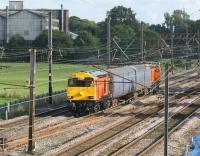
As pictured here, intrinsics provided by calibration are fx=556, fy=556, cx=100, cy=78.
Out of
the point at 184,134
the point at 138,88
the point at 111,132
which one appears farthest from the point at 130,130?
the point at 138,88

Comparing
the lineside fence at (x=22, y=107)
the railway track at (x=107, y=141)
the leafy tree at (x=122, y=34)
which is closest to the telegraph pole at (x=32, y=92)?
the railway track at (x=107, y=141)

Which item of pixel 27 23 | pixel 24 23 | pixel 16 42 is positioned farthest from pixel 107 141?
pixel 27 23

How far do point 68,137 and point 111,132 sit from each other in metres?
2.98

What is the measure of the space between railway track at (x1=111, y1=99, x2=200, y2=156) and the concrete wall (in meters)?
98.0

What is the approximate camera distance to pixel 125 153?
23.9 meters

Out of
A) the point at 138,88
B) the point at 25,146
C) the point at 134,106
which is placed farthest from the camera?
the point at 138,88

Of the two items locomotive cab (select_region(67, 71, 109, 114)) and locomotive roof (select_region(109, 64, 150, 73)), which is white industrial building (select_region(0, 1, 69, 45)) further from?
locomotive cab (select_region(67, 71, 109, 114))

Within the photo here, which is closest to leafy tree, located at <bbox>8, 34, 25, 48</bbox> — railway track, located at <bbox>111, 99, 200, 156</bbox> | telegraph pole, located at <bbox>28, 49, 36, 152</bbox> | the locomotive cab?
the locomotive cab

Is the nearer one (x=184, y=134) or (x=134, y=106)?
(x=184, y=134)

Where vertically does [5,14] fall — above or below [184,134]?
above

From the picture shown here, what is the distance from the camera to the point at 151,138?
2828 cm

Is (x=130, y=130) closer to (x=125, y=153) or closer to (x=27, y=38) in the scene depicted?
(x=125, y=153)

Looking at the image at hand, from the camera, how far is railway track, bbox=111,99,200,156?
79.9ft

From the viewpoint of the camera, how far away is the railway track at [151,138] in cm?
2436
